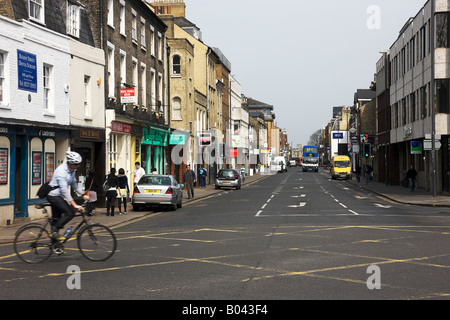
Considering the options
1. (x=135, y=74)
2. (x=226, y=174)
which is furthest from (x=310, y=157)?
(x=135, y=74)

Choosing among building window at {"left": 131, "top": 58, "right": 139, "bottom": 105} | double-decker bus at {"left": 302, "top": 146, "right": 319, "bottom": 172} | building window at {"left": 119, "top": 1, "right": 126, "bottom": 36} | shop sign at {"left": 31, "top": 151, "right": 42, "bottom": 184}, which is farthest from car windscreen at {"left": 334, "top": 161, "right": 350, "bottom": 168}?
shop sign at {"left": 31, "top": 151, "right": 42, "bottom": 184}

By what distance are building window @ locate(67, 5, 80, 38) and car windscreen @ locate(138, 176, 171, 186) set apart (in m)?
6.82

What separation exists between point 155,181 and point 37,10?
8202 millimetres

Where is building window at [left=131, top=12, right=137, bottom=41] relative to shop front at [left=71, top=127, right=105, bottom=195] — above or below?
above

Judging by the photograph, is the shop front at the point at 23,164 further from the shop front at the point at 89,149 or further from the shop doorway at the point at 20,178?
the shop front at the point at 89,149

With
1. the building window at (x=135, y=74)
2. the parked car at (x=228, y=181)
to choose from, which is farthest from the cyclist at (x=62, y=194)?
the parked car at (x=228, y=181)

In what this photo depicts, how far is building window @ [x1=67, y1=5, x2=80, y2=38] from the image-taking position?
25.2m

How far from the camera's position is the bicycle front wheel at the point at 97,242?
1113 centimetres

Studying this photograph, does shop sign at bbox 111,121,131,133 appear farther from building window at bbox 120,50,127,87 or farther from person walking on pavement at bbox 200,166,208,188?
person walking on pavement at bbox 200,166,208,188

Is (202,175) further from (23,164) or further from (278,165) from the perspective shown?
(278,165)

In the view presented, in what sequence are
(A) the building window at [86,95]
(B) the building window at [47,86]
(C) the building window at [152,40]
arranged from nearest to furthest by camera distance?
(B) the building window at [47,86] → (A) the building window at [86,95] → (C) the building window at [152,40]

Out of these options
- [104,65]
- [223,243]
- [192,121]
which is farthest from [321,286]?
[192,121]

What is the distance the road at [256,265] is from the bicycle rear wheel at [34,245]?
0.78 ft
